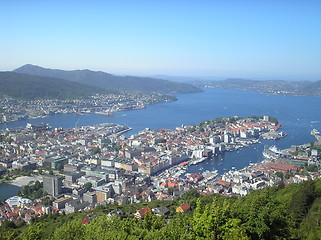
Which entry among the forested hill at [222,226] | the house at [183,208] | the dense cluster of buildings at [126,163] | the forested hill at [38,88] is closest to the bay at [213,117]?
the dense cluster of buildings at [126,163]

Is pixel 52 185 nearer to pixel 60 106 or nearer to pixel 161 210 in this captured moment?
pixel 161 210

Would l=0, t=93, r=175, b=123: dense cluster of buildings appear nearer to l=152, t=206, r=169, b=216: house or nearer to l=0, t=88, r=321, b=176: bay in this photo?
l=0, t=88, r=321, b=176: bay

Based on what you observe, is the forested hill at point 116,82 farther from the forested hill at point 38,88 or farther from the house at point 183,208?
the house at point 183,208

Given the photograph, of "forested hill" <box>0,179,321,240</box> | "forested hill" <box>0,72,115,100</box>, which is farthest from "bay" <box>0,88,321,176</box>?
"forested hill" <box>0,72,115,100</box>

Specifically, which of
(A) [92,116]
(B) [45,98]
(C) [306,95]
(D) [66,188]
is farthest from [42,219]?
(C) [306,95]

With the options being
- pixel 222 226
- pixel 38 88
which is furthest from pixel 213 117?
pixel 222 226
